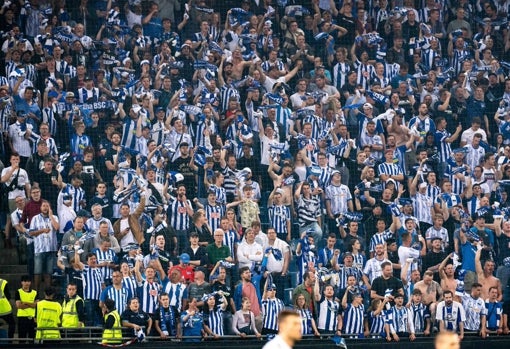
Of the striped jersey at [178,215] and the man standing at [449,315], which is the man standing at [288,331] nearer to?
the man standing at [449,315]

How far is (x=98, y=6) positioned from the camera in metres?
19.3

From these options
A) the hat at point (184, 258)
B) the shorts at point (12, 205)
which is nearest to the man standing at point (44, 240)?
the shorts at point (12, 205)

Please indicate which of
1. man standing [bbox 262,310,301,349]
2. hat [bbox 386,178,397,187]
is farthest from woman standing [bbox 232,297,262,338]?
man standing [bbox 262,310,301,349]

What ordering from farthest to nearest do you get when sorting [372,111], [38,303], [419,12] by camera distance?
1. [419,12]
2. [372,111]
3. [38,303]

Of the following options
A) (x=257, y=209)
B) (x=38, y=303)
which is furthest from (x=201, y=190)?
(x=38, y=303)

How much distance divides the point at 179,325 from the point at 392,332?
271 cm

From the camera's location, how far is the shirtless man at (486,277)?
16.2 m

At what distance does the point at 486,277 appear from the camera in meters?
16.4

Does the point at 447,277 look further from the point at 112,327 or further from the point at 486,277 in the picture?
the point at 112,327

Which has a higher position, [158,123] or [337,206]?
[158,123]

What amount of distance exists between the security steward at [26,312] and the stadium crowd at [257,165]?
0.02m

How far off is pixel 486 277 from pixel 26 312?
6025 mm

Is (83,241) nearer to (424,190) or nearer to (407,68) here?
(424,190)

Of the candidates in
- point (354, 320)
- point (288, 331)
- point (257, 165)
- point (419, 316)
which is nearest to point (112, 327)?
point (354, 320)
